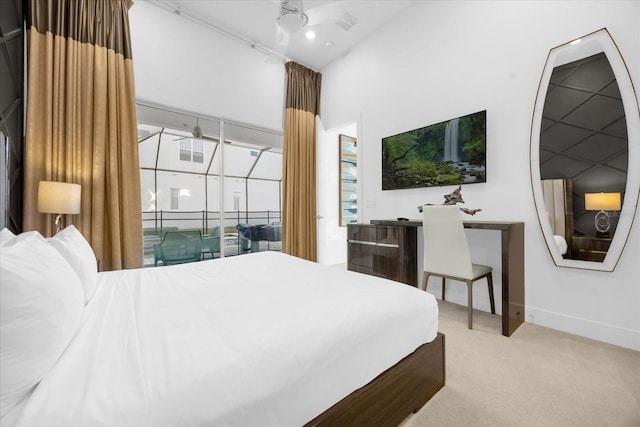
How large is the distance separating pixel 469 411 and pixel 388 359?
64 centimetres

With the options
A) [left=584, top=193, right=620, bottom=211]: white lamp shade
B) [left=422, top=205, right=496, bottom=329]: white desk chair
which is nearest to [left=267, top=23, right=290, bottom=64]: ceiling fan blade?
[left=422, top=205, right=496, bottom=329]: white desk chair

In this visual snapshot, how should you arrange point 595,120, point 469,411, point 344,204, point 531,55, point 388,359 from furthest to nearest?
point 344,204
point 531,55
point 595,120
point 469,411
point 388,359

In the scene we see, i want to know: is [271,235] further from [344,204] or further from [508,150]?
[508,150]

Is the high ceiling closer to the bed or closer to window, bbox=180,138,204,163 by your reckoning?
window, bbox=180,138,204,163

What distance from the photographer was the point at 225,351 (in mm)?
812

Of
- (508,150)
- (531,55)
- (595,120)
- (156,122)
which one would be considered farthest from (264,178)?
(595,120)

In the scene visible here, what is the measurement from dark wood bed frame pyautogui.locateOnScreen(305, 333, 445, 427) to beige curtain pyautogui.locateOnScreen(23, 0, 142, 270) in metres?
2.71

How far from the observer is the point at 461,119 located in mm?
2783

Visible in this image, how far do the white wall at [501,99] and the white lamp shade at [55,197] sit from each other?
3.23 metres

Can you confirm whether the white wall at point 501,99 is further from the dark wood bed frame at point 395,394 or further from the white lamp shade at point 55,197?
the white lamp shade at point 55,197

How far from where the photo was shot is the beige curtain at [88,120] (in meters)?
2.45

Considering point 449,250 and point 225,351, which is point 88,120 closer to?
point 225,351

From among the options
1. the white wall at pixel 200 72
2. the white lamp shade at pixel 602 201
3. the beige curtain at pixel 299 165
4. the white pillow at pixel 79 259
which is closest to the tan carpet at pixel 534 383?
the white lamp shade at pixel 602 201

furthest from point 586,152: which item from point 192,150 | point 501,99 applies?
point 192,150
